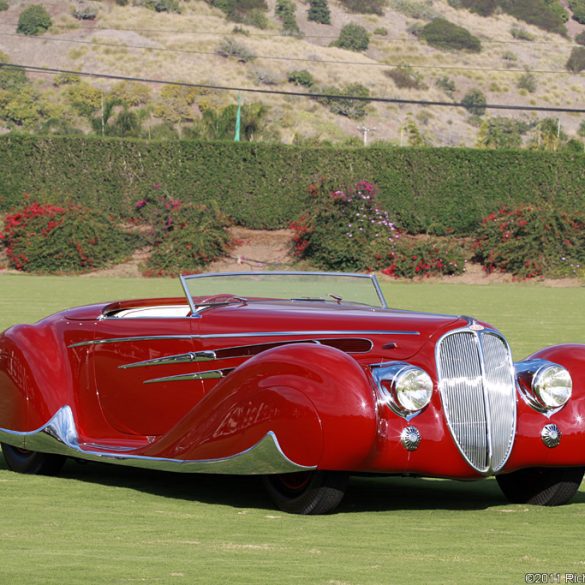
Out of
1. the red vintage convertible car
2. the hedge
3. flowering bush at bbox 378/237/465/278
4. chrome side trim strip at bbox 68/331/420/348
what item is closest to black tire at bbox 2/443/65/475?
the red vintage convertible car

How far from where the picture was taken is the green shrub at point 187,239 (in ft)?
136

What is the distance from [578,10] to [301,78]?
43.1 m

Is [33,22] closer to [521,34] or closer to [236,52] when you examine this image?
[236,52]

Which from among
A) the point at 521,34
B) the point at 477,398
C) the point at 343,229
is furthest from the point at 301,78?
the point at 477,398

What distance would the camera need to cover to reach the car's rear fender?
6.71m

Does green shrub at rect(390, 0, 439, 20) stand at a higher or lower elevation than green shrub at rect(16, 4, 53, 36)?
lower

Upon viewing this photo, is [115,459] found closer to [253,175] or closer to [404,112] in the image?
[253,175]

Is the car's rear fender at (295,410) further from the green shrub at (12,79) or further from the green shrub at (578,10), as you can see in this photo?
the green shrub at (578,10)

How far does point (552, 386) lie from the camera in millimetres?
7492

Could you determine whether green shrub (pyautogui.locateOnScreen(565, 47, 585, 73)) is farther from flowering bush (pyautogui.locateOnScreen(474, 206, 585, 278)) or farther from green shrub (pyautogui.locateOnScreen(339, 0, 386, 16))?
flowering bush (pyautogui.locateOnScreen(474, 206, 585, 278))

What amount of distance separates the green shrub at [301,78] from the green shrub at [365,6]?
24.8 m

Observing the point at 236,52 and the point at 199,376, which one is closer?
the point at 199,376

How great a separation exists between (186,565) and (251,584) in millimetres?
461

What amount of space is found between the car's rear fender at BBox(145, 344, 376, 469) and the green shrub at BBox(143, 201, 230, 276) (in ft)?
111
